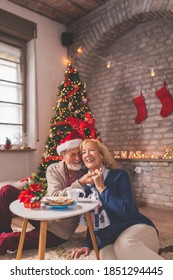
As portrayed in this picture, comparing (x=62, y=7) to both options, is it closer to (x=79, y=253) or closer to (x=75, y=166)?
(x=75, y=166)

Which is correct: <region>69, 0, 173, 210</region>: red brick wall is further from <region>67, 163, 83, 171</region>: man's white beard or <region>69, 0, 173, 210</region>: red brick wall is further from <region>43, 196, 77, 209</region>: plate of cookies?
<region>43, 196, 77, 209</region>: plate of cookies

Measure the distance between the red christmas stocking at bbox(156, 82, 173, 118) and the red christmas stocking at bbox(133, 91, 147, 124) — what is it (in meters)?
0.30

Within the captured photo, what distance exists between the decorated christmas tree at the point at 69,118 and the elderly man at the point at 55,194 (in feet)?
5.63

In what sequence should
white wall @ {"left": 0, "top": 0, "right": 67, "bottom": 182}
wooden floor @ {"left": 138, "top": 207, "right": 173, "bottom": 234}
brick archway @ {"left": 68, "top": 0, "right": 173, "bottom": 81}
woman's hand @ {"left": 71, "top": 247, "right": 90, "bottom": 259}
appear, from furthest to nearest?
white wall @ {"left": 0, "top": 0, "right": 67, "bottom": 182}, brick archway @ {"left": 68, "top": 0, "right": 173, "bottom": 81}, wooden floor @ {"left": 138, "top": 207, "right": 173, "bottom": 234}, woman's hand @ {"left": 71, "top": 247, "right": 90, "bottom": 259}

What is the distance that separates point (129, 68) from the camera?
4699 millimetres

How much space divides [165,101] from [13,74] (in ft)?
8.25

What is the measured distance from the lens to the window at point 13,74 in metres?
4.36

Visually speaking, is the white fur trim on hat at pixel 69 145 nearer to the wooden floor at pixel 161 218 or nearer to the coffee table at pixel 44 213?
the coffee table at pixel 44 213

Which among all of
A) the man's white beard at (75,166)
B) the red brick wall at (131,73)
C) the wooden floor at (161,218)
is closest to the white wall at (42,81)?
the red brick wall at (131,73)

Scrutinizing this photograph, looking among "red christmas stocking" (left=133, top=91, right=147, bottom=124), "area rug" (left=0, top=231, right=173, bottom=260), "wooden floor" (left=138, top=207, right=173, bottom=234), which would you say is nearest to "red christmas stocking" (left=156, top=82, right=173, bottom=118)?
"red christmas stocking" (left=133, top=91, right=147, bottom=124)

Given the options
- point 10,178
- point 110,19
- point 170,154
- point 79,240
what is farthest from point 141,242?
point 110,19

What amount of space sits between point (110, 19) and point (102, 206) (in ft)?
11.7

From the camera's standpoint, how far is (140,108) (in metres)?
4.47

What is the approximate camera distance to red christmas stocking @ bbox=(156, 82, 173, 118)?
4.11 metres
